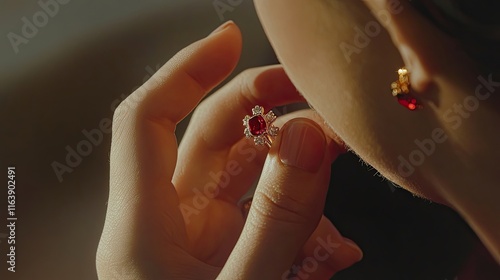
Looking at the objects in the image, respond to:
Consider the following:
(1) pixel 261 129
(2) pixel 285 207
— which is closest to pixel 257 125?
(1) pixel 261 129

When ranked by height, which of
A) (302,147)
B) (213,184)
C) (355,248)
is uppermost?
(302,147)

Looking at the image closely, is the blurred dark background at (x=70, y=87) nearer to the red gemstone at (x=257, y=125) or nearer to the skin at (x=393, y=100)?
the red gemstone at (x=257, y=125)

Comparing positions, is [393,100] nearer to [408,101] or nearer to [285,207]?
[408,101]

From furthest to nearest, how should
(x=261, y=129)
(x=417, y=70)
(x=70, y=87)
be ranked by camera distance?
(x=70, y=87) → (x=261, y=129) → (x=417, y=70)

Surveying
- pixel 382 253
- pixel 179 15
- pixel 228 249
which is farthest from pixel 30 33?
pixel 382 253

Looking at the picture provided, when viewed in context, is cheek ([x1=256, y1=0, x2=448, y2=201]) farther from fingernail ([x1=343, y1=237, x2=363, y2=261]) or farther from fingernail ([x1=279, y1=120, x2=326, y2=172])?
fingernail ([x1=343, y1=237, x2=363, y2=261])
